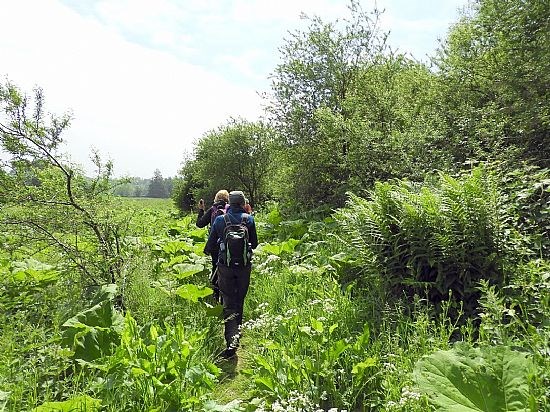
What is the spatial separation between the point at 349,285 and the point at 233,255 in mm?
1651

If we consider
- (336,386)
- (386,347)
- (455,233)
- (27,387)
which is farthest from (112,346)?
(455,233)

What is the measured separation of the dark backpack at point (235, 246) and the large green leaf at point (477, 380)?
292cm

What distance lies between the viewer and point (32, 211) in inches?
220

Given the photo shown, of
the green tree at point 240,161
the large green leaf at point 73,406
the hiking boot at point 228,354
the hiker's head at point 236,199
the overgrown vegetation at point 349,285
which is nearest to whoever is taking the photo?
the large green leaf at point 73,406

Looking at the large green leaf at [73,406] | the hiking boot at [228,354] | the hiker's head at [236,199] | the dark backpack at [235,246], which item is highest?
the hiker's head at [236,199]

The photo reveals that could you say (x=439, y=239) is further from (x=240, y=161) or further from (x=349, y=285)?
(x=240, y=161)

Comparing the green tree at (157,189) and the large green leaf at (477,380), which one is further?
the green tree at (157,189)

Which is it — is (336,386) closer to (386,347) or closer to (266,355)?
(386,347)

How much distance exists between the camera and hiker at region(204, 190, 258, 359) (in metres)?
5.35

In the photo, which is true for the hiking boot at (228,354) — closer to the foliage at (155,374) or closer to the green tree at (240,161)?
the foliage at (155,374)

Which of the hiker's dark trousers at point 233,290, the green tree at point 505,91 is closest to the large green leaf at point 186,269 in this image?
the hiker's dark trousers at point 233,290

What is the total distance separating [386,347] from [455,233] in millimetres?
1817

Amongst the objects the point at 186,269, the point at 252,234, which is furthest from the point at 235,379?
the point at 186,269

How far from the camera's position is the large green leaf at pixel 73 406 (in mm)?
3092
